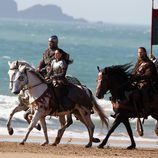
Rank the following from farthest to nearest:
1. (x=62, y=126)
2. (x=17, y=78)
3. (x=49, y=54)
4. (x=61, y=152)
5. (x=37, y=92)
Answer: (x=62, y=126)
(x=49, y=54)
(x=37, y=92)
(x=17, y=78)
(x=61, y=152)

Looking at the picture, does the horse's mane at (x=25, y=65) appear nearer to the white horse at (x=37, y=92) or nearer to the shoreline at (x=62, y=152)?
the white horse at (x=37, y=92)

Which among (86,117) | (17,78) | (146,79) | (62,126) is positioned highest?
(17,78)

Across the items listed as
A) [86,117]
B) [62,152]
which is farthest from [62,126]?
[62,152]

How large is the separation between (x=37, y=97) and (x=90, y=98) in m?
1.47

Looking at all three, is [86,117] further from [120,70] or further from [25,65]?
[25,65]

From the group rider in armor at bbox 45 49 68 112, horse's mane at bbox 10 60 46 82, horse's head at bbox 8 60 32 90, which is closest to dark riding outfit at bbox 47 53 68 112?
rider in armor at bbox 45 49 68 112

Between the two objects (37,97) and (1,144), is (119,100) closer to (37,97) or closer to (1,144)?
(37,97)

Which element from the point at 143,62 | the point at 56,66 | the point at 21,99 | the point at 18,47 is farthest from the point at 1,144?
the point at 18,47

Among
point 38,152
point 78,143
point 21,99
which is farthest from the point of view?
point 78,143

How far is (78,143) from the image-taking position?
2303 cm

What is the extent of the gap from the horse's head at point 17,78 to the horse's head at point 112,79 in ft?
5.13

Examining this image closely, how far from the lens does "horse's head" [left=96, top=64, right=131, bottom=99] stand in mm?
18594

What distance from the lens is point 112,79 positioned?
18.9 m

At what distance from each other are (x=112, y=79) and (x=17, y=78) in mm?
2020
